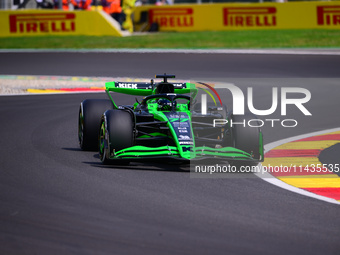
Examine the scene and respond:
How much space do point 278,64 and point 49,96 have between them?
8.12m

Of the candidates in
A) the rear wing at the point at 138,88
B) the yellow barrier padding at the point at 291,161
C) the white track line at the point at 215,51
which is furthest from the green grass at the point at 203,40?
the yellow barrier padding at the point at 291,161

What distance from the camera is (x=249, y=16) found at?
3269 centimetres

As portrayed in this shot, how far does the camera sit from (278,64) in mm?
23500

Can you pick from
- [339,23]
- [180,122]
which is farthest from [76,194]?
[339,23]

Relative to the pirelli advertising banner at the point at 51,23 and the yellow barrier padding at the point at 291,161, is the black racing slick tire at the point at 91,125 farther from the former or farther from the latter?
the pirelli advertising banner at the point at 51,23

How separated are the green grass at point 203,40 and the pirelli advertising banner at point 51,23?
0.89ft

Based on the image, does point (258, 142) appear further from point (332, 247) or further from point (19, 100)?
point (19, 100)

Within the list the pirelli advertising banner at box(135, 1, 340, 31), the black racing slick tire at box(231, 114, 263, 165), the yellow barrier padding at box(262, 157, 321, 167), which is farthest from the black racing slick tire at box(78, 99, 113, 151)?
the pirelli advertising banner at box(135, 1, 340, 31)

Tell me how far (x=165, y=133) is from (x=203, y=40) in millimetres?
21359

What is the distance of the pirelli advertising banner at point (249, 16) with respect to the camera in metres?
31.3

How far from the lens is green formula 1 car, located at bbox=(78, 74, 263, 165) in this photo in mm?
9305

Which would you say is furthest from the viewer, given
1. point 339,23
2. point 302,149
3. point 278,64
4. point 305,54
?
point 339,23

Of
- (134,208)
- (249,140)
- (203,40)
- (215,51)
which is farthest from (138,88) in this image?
(203,40)

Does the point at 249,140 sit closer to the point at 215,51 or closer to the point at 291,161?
the point at 291,161
